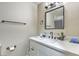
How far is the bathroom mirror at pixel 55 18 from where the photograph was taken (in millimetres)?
2147

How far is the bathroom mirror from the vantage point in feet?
7.04

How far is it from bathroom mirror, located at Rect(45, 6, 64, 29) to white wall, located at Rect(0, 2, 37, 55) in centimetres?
61

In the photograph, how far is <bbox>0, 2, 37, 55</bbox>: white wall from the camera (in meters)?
2.86

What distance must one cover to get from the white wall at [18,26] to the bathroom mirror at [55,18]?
2.01 feet

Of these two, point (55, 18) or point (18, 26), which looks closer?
point (55, 18)

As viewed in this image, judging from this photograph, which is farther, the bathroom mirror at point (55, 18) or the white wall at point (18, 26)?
the white wall at point (18, 26)

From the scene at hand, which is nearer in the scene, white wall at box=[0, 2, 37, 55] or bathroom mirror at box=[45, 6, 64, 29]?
bathroom mirror at box=[45, 6, 64, 29]

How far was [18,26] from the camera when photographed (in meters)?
2.99

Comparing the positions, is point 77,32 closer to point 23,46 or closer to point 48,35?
point 48,35

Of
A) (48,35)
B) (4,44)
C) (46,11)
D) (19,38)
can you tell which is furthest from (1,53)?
(46,11)

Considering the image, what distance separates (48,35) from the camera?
249cm

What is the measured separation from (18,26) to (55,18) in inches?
44.3

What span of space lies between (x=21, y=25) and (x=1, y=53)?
884 mm

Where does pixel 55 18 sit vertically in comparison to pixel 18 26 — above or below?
above
